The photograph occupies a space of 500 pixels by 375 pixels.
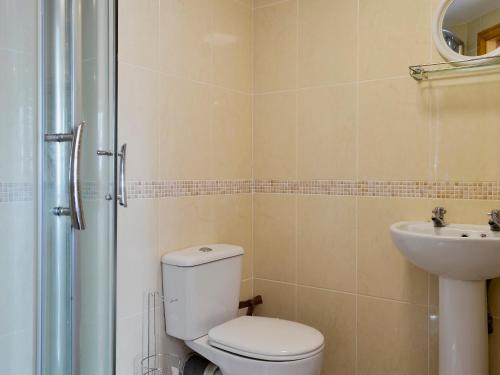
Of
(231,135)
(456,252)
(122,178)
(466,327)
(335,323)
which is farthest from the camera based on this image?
(231,135)

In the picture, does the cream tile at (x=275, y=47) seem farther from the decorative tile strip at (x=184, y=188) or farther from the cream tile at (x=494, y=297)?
the cream tile at (x=494, y=297)

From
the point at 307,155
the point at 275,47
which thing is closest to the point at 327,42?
the point at 275,47

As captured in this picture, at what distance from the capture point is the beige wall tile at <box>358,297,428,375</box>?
1.96 meters

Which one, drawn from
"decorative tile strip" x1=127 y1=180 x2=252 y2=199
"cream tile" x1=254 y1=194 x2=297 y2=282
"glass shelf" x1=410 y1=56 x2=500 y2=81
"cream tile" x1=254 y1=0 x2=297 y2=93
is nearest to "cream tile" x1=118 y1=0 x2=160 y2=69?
"decorative tile strip" x1=127 y1=180 x2=252 y2=199

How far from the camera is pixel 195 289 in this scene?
1.85 m

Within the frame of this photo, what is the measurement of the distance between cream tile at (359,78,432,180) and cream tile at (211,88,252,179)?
63cm

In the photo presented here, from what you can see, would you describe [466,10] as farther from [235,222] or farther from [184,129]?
[235,222]

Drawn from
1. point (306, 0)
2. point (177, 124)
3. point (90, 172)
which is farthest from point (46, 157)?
point (306, 0)

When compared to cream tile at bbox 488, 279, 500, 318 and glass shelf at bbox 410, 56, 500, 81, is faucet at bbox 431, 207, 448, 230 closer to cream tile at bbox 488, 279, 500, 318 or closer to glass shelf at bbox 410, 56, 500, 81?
cream tile at bbox 488, 279, 500, 318

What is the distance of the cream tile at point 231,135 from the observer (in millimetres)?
2221

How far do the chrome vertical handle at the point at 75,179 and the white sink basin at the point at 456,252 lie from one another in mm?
Answer: 1193

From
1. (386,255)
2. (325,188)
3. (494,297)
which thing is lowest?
(494,297)

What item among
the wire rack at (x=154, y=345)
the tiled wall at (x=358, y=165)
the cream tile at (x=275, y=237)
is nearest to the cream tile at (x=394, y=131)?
the tiled wall at (x=358, y=165)

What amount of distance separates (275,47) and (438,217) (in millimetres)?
1221
